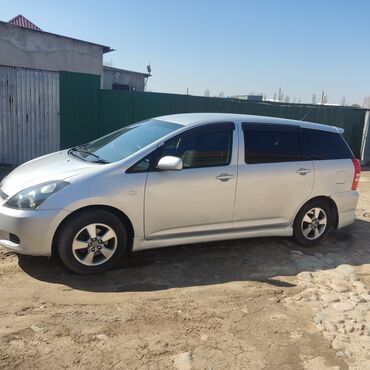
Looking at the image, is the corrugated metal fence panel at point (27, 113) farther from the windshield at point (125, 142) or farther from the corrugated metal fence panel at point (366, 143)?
the corrugated metal fence panel at point (366, 143)

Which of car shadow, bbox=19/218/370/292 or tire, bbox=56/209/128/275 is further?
car shadow, bbox=19/218/370/292

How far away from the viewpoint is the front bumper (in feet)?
13.7

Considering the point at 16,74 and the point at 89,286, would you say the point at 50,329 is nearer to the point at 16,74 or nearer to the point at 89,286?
the point at 89,286

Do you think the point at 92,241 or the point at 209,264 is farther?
the point at 209,264

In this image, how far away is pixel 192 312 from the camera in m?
3.91

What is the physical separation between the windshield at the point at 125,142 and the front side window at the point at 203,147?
0.20 m

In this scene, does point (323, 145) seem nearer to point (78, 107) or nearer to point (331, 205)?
point (331, 205)

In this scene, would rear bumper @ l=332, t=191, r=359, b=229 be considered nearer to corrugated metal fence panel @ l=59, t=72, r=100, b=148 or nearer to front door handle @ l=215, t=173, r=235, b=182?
front door handle @ l=215, t=173, r=235, b=182

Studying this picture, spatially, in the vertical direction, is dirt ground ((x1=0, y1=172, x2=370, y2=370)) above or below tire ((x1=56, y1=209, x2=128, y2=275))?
below

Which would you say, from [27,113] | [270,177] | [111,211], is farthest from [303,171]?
[27,113]

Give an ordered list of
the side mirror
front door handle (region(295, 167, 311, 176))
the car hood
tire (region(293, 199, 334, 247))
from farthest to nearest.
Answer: tire (region(293, 199, 334, 247)) → front door handle (region(295, 167, 311, 176)) → the side mirror → the car hood

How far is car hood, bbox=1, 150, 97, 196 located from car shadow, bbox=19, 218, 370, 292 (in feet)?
2.82

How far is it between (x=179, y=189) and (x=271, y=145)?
143 centimetres

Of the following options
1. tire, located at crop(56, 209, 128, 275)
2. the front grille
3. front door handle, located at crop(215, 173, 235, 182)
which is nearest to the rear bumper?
front door handle, located at crop(215, 173, 235, 182)
